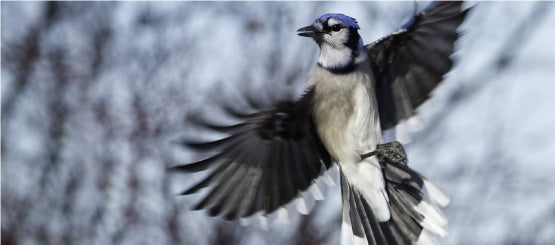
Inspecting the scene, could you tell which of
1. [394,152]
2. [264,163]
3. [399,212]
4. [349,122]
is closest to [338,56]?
[349,122]

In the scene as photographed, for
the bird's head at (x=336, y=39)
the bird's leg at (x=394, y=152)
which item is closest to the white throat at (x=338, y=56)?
the bird's head at (x=336, y=39)

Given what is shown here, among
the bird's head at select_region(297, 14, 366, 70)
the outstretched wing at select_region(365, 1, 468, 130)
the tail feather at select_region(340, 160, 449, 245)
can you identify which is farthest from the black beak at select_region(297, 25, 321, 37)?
the tail feather at select_region(340, 160, 449, 245)

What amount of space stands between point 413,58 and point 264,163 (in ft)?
2.39

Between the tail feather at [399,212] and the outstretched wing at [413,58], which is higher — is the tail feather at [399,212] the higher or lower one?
the lower one

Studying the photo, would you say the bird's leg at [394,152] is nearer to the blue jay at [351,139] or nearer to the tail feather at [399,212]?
the blue jay at [351,139]

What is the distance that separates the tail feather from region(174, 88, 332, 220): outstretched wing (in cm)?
17

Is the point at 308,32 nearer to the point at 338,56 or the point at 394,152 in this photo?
the point at 338,56

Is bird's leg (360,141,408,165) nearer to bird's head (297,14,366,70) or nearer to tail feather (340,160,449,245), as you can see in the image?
tail feather (340,160,449,245)

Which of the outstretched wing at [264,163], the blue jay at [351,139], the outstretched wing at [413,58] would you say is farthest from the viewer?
the outstretched wing at [264,163]

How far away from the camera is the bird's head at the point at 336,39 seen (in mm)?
2496

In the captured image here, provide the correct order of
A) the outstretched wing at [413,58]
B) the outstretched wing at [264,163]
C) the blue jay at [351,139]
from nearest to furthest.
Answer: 1. the outstretched wing at [413,58]
2. the blue jay at [351,139]
3. the outstretched wing at [264,163]

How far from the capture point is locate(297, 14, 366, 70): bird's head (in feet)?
8.19

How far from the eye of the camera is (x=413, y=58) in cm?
254

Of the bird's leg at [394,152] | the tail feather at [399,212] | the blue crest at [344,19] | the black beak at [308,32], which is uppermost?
the blue crest at [344,19]
